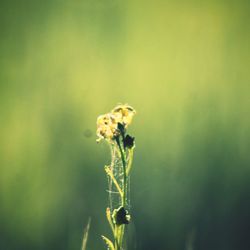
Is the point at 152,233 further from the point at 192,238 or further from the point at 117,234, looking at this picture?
the point at 117,234

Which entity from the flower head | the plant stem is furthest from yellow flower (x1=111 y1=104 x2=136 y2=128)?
the plant stem

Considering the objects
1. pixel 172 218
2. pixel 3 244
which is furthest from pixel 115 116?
pixel 172 218

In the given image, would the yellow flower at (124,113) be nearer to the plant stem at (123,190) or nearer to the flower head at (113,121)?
the flower head at (113,121)

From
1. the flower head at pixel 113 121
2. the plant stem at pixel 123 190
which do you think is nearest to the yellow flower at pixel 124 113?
the flower head at pixel 113 121

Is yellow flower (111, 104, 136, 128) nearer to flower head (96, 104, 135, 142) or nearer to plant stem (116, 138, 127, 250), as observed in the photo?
flower head (96, 104, 135, 142)

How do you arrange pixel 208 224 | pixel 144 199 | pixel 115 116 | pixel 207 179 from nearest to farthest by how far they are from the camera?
pixel 115 116
pixel 208 224
pixel 144 199
pixel 207 179

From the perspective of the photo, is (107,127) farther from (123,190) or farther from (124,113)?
(123,190)

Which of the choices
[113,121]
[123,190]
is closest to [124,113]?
[113,121]

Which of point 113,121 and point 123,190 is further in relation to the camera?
point 113,121
